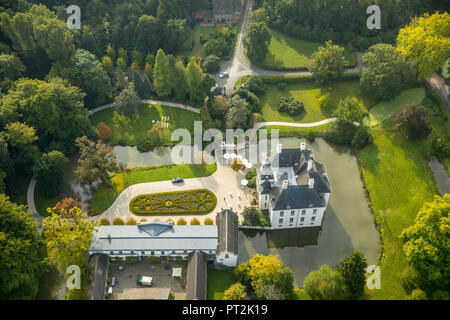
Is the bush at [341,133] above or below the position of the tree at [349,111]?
below

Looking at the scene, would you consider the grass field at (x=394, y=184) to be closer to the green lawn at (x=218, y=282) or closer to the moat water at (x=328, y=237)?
A: the moat water at (x=328, y=237)

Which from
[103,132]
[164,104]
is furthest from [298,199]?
[103,132]

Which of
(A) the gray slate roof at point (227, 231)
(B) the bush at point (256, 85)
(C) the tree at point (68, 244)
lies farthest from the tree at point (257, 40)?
(C) the tree at point (68, 244)

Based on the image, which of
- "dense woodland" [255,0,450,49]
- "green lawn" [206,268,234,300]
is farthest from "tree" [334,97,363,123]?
"green lawn" [206,268,234,300]

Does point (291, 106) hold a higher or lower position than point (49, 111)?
higher

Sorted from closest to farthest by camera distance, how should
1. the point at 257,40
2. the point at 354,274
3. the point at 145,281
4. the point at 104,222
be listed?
the point at 354,274
the point at 145,281
the point at 104,222
the point at 257,40

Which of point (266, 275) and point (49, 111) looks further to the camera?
point (49, 111)

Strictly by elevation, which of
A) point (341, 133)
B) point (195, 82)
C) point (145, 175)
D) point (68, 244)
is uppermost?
point (195, 82)

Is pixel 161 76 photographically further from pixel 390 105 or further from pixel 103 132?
pixel 390 105

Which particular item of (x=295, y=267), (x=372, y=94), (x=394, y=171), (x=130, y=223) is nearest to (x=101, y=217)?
(x=130, y=223)
